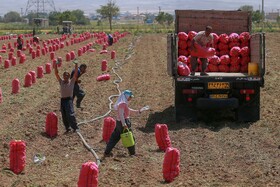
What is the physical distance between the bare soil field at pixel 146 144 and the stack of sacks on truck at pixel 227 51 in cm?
129

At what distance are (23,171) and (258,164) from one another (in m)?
3.89

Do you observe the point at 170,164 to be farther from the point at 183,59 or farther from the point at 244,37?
the point at 244,37

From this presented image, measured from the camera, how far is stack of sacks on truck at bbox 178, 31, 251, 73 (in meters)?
14.0

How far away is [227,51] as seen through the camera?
1446cm

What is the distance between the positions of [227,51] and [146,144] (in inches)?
169

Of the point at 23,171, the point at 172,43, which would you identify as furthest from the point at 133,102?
the point at 23,171

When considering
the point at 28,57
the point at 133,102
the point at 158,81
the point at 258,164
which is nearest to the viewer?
the point at 258,164

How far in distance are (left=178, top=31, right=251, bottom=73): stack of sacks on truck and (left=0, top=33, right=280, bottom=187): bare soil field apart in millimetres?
1293

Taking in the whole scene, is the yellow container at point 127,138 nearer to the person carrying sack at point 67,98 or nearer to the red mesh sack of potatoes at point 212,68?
the person carrying sack at point 67,98

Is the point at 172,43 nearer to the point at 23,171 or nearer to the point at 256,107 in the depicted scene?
the point at 256,107

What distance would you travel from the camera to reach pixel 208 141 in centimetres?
1133

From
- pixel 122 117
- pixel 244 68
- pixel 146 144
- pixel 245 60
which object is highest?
pixel 245 60

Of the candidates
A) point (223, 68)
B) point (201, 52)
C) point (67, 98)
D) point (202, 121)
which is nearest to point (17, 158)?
point (67, 98)

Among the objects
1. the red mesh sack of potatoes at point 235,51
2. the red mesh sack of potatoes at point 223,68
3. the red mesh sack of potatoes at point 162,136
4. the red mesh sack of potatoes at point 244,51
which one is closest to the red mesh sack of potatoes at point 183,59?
the red mesh sack of potatoes at point 223,68
